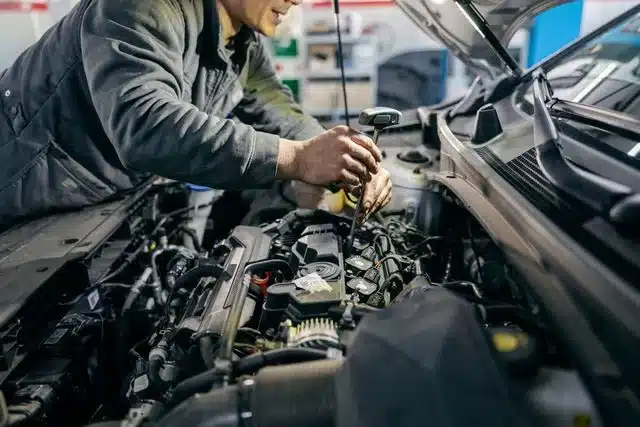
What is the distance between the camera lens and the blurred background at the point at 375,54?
518 centimetres

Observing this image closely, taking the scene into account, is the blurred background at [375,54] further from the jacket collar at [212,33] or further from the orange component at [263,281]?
the orange component at [263,281]

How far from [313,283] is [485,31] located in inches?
41.5

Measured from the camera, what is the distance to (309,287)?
1.00 meters

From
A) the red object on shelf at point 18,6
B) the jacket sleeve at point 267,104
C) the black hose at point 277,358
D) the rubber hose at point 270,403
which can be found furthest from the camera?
the red object on shelf at point 18,6

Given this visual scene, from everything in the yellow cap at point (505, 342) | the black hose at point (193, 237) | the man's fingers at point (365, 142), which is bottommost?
the black hose at point (193, 237)

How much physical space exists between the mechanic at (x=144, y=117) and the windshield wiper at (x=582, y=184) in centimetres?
41

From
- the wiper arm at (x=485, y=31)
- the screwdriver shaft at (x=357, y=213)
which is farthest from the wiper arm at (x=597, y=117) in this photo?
the screwdriver shaft at (x=357, y=213)

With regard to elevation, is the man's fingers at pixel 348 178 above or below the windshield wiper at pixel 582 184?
below

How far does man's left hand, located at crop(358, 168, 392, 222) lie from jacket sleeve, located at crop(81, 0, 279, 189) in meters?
0.30

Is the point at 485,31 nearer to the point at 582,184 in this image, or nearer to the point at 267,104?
the point at 582,184

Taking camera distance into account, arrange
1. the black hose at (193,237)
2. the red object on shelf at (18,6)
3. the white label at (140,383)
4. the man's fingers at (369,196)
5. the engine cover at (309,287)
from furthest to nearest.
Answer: the red object on shelf at (18,6) < the black hose at (193,237) < the man's fingers at (369,196) < the white label at (140,383) < the engine cover at (309,287)

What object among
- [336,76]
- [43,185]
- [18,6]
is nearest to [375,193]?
[43,185]

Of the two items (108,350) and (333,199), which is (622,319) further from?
(108,350)

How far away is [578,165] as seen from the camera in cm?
103
